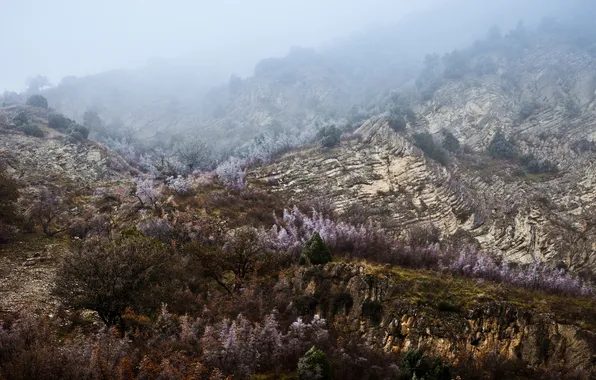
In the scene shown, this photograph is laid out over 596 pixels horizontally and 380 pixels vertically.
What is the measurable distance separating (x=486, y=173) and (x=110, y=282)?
35.6m

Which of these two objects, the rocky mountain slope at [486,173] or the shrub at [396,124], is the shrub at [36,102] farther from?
the shrub at [396,124]

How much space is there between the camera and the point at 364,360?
13664mm

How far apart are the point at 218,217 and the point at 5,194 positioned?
482 inches

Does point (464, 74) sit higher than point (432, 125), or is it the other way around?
point (464, 74)

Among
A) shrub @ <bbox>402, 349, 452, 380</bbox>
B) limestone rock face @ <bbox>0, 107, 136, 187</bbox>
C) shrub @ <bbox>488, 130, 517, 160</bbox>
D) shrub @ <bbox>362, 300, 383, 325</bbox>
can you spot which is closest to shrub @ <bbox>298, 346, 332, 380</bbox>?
shrub @ <bbox>402, 349, 452, 380</bbox>

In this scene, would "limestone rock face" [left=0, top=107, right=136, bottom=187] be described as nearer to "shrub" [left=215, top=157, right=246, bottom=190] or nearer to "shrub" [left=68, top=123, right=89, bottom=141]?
"shrub" [left=68, top=123, right=89, bottom=141]

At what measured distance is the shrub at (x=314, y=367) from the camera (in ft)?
39.3

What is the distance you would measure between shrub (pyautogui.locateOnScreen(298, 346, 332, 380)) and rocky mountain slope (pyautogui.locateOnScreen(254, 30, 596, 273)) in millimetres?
18681

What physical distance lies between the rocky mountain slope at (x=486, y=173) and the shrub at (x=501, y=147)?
22.1 inches

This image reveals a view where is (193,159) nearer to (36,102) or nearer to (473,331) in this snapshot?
(473,331)

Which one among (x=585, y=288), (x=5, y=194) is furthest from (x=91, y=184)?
(x=585, y=288)

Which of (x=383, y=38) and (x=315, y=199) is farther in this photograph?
(x=383, y=38)

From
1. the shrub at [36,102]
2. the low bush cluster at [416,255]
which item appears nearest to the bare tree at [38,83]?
the shrub at [36,102]

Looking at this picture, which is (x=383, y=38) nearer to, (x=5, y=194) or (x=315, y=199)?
(x=315, y=199)
